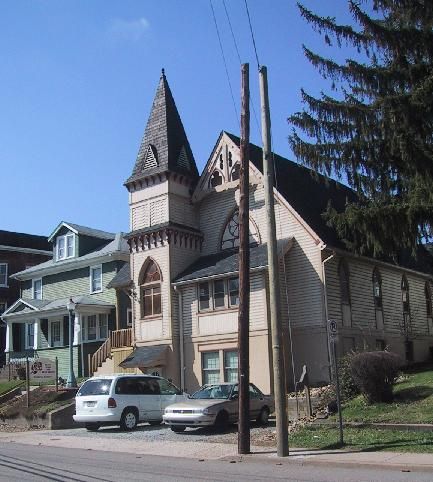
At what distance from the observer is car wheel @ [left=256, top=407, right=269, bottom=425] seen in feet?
67.1

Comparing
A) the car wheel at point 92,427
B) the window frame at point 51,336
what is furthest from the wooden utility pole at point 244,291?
the window frame at point 51,336

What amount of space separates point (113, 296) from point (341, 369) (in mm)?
19094

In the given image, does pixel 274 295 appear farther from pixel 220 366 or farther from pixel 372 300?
pixel 372 300

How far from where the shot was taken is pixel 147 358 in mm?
28078

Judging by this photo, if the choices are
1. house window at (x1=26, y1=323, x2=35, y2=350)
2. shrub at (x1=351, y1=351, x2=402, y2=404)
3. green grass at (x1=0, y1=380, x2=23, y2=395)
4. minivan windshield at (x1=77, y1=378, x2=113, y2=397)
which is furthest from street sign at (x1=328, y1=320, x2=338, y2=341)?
house window at (x1=26, y1=323, x2=35, y2=350)

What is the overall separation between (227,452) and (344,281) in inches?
558

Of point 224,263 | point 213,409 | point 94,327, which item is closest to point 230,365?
point 224,263

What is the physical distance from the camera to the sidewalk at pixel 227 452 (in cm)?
1228

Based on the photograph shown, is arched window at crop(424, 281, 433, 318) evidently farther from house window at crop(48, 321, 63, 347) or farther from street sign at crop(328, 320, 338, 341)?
A: street sign at crop(328, 320, 338, 341)

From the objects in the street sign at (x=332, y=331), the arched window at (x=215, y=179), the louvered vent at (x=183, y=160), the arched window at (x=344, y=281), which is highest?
the louvered vent at (x=183, y=160)

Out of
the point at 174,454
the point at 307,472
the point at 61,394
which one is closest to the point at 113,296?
the point at 61,394

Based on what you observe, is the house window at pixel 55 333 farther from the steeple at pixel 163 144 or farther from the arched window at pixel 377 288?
the arched window at pixel 377 288

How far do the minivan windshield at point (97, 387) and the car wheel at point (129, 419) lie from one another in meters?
0.96

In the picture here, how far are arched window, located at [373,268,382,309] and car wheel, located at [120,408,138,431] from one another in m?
13.7
